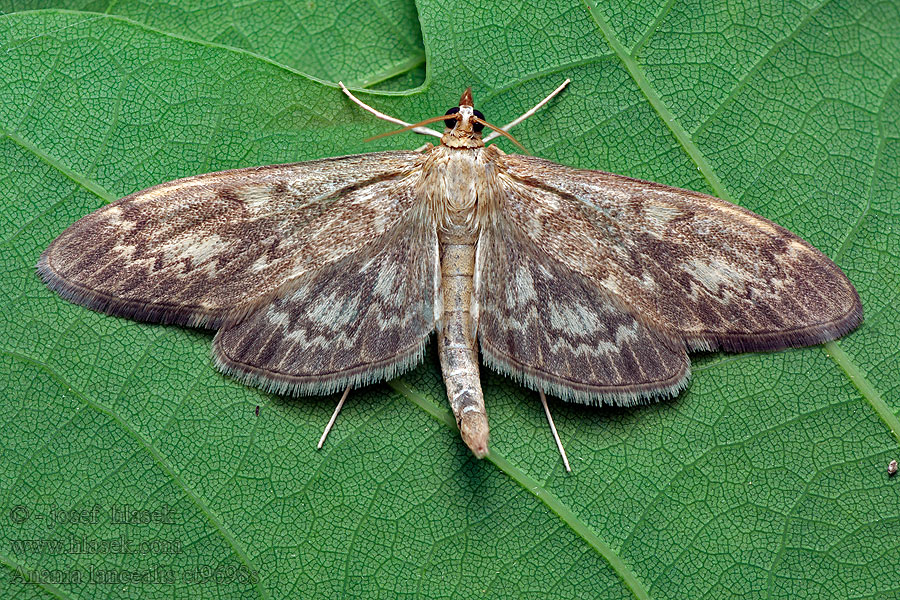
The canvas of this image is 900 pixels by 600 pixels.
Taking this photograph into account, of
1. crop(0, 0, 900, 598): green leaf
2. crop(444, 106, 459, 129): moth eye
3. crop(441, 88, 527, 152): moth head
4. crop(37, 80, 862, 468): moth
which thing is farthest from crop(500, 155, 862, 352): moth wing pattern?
crop(444, 106, 459, 129): moth eye

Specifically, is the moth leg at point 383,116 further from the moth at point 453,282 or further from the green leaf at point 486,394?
the moth at point 453,282

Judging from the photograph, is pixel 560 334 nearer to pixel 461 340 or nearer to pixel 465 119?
pixel 461 340

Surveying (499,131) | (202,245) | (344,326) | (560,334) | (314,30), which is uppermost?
(314,30)

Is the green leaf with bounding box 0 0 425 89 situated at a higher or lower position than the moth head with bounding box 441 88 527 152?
higher

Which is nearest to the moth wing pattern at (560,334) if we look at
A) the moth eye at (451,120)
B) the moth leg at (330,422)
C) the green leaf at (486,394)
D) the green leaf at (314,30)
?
the green leaf at (486,394)

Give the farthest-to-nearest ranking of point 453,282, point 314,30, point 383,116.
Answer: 1. point 314,30
2. point 383,116
3. point 453,282

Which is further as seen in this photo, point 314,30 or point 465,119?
point 314,30

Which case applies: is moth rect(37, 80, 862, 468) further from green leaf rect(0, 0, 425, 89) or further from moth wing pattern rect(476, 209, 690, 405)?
green leaf rect(0, 0, 425, 89)

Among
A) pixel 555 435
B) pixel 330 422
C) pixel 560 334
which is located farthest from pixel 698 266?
pixel 330 422

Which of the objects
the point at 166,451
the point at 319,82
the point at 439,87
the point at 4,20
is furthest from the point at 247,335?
the point at 4,20
